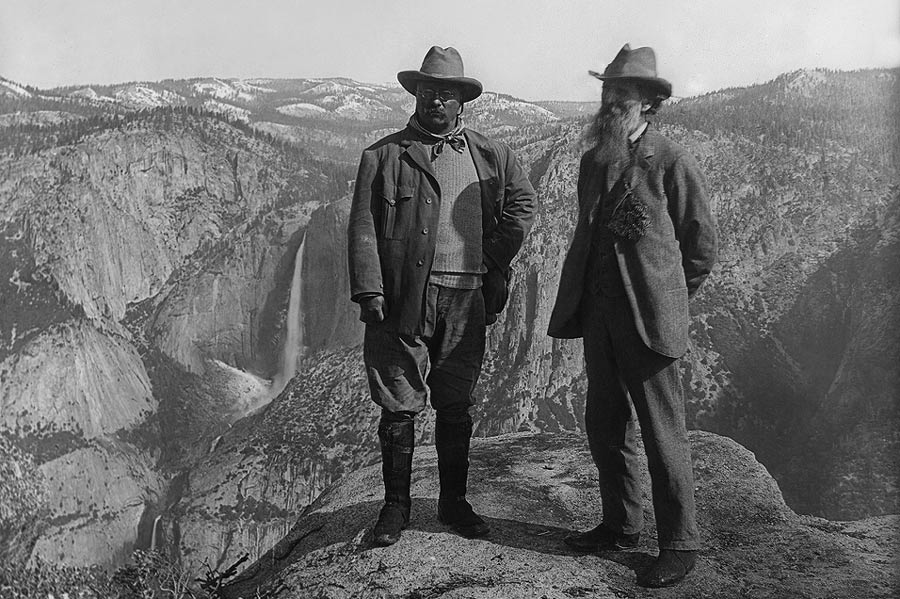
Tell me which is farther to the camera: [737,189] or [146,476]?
[146,476]

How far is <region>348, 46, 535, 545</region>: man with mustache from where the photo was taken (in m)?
4.05

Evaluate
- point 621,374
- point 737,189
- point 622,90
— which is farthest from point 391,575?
point 737,189

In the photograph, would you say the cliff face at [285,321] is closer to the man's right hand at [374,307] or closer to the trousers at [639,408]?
the man's right hand at [374,307]

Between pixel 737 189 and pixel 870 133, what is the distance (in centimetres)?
387

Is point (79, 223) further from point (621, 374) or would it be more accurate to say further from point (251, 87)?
point (251, 87)

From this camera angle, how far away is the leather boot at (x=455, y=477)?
4320 millimetres

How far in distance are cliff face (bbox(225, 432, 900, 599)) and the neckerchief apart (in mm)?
2185

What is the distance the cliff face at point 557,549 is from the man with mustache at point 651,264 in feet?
1.48

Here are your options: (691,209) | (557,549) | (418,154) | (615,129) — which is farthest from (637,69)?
(557,549)

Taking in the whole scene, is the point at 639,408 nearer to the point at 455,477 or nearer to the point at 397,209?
the point at 455,477

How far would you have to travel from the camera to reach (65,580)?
517 cm

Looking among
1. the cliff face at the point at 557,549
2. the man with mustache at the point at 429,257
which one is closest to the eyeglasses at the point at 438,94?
the man with mustache at the point at 429,257

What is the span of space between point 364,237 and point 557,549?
2001mm

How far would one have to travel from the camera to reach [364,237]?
13.3 ft
